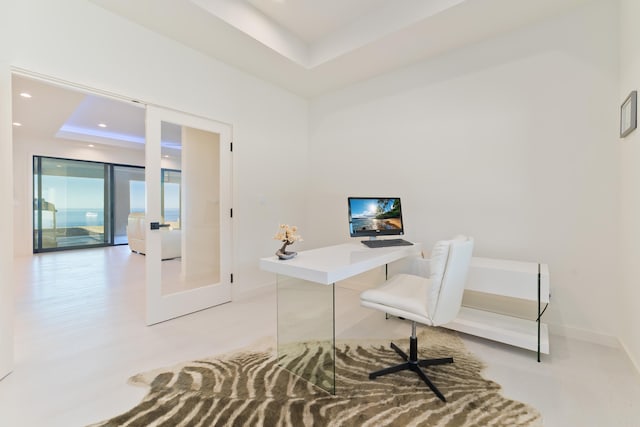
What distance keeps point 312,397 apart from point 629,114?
2.96 m

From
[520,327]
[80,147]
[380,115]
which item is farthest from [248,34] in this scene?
[80,147]

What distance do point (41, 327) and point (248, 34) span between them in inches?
135

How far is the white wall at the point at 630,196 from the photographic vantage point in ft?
6.50

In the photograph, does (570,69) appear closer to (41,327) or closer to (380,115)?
(380,115)

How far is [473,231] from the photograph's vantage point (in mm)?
2967

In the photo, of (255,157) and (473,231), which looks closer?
(473,231)

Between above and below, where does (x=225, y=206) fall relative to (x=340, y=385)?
above

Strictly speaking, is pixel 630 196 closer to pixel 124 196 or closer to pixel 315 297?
pixel 315 297

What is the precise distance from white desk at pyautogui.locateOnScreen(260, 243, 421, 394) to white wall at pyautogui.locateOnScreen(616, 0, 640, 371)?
150 cm

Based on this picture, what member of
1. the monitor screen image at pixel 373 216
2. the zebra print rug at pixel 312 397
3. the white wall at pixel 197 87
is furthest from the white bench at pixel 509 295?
the white wall at pixel 197 87

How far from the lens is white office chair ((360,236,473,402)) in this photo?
1.68 m

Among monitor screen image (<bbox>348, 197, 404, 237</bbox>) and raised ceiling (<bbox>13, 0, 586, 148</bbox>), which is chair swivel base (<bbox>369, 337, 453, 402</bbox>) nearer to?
monitor screen image (<bbox>348, 197, 404, 237</bbox>)

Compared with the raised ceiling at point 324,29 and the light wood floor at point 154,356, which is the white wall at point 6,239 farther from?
the raised ceiling at point 324,29

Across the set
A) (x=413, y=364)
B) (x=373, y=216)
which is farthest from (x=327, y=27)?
(x=413, y=364)
